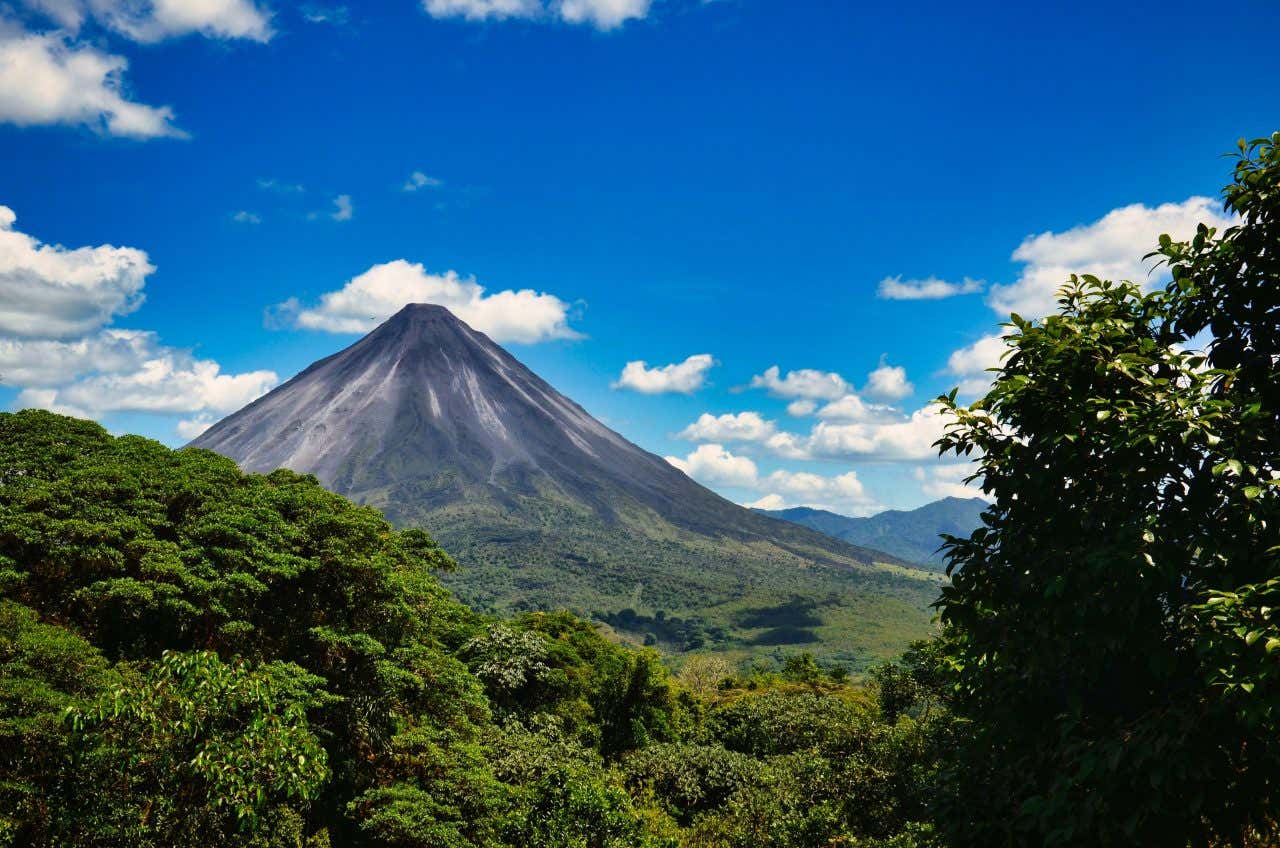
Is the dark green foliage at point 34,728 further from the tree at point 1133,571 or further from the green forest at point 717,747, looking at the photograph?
the tree at point 1133,571

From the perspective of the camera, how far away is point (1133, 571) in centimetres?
462

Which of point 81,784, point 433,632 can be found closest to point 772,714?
point 433,632

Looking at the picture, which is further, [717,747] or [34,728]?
[717,747]

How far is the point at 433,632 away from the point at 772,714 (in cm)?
1676

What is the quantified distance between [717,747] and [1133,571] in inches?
809

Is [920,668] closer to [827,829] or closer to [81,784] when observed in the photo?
[827,829]

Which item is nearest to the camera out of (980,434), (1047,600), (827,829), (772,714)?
(1047,600)

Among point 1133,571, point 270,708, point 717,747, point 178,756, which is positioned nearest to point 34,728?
point 178,756

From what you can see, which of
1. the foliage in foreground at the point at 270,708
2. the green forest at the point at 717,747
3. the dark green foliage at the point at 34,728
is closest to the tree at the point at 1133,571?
the green forest at the point at 717,747

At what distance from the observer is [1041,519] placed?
18.9 ft

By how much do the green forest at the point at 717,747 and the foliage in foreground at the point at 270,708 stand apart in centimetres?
6

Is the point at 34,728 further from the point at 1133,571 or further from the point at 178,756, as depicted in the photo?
the point at 1133,571

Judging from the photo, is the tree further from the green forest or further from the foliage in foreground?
the foliage in foreground

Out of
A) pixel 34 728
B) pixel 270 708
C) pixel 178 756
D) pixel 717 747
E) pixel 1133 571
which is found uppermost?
pixel 1133 571
